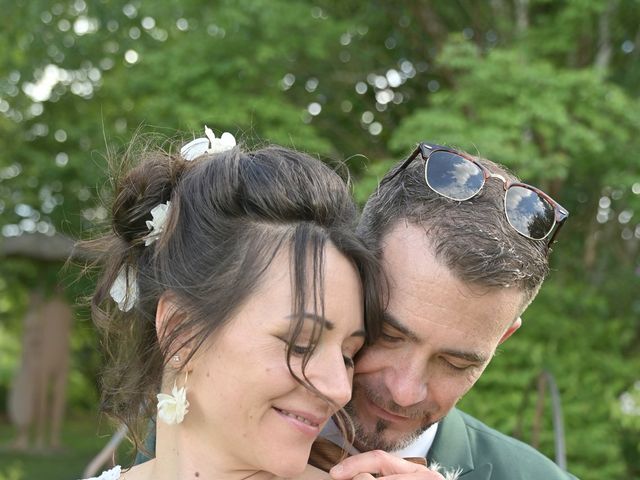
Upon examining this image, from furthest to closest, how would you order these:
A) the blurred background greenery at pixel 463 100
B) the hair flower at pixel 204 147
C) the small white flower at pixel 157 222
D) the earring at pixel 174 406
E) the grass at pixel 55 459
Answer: the grass at pixel 55 459 → the blurred background greenery at pixel 463 100 → the hair flower at pixel 204 147 → the small white flower at pixel 157 222 → the earring at pixel 174 406

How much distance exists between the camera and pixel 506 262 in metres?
2.31

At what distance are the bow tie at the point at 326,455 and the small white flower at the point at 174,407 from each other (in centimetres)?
39

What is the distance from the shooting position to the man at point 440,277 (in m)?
2.29

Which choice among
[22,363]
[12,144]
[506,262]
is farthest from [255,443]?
[22,363]

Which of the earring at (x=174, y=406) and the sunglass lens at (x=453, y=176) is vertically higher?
the sunglass lens at (x=453, y=176)

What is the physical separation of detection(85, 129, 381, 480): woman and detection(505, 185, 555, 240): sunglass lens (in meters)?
0.45

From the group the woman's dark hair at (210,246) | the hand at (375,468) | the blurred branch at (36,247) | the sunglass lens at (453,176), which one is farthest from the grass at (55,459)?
the hand at (375,468)

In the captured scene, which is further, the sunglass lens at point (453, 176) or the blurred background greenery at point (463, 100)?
the blurred background greenery at point (463, 100)

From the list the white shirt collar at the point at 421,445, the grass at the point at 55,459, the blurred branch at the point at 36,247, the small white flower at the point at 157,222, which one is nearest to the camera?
the small white flower at the point at 157,222

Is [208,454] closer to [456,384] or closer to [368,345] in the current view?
[368,345]

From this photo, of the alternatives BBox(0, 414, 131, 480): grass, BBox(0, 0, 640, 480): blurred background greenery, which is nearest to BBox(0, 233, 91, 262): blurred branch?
BBox(0, 0, 640, 480): blurred background greenery

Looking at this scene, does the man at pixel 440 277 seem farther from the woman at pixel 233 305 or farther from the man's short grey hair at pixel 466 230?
the woman at pixel 233 305

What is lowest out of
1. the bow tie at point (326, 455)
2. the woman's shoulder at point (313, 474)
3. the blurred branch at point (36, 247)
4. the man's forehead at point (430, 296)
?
the blurred branch at point (36, 247)

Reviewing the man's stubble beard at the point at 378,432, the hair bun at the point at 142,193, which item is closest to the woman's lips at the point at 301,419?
the man's stubble beard at the point at 378,432
